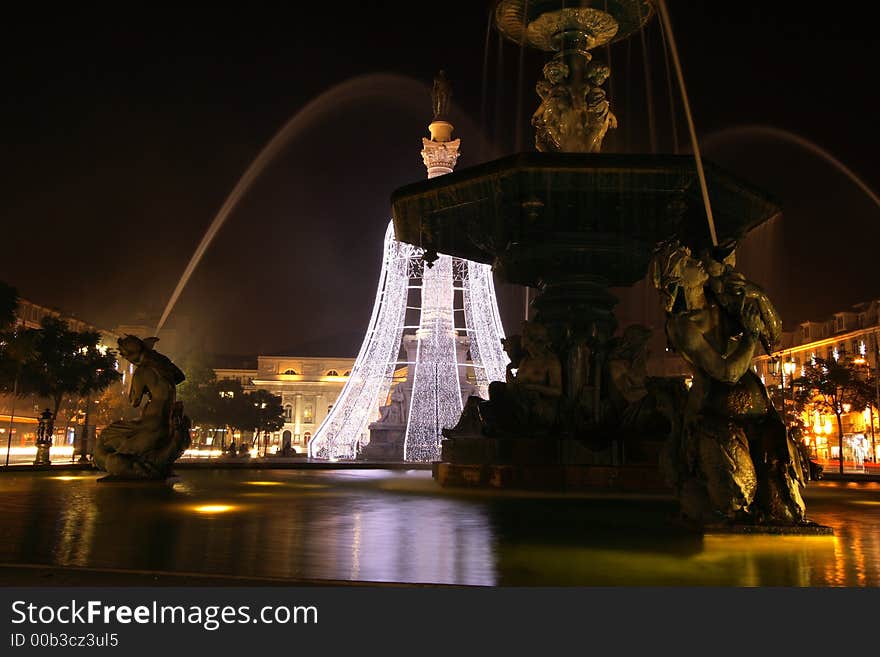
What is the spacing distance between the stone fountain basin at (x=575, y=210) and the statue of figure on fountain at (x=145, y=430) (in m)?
4.62

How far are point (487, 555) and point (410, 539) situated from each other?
0.85 meters

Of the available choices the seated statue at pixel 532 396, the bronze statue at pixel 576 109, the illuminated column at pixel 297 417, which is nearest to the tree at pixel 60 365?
the bronze statue at pixel 576 109

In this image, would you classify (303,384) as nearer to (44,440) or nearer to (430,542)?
(44,440)

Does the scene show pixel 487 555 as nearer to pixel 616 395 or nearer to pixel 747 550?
pixel 747 550

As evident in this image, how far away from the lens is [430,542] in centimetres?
525

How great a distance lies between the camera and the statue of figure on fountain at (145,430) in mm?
11367

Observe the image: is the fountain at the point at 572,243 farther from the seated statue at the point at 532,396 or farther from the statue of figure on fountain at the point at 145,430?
the statue of figure on fountain at the point at 145,430

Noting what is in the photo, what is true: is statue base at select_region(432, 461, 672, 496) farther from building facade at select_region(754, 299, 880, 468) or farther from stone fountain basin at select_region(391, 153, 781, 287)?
building facade at select_region(754, 299, 880, 468)

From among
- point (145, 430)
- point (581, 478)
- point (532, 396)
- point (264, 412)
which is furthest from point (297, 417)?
point (581, 478)

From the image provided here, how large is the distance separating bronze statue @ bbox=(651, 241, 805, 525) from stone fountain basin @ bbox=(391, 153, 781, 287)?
14.7ft

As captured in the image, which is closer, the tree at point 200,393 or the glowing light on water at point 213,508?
the glowing light on water at point 213,508

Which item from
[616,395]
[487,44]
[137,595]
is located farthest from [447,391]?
[137,595]

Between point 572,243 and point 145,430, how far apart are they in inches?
292

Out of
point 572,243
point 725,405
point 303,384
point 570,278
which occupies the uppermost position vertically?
point 303,384
